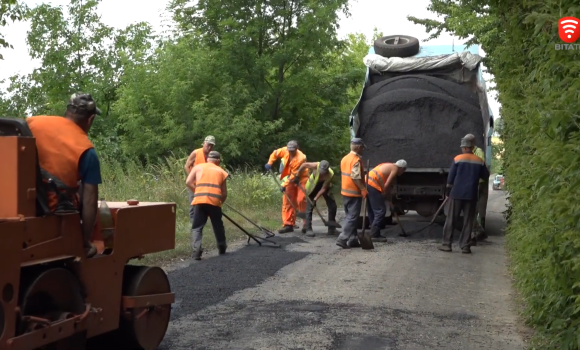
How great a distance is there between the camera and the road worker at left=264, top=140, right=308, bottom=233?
594 inches

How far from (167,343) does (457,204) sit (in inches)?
279

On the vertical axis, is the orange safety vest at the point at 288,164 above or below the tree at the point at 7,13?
below

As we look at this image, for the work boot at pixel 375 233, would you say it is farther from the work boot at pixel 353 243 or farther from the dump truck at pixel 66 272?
the dump truck at pixel 66 272

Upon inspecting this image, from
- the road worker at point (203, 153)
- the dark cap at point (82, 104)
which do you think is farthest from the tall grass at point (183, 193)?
the dark cap at point (82, 104)

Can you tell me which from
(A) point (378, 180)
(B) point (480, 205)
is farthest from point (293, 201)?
(B) point (480, 205)

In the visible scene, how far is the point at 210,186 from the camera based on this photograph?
1124 centimetres

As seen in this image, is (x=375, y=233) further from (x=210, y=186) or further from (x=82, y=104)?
(x=82, y=104)

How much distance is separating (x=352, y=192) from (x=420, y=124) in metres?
2.34

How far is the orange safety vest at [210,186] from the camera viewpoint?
1120 cm

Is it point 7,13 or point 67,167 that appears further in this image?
point 7,13

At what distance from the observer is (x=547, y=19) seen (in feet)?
15.8

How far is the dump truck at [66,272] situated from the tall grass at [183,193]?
611 centimetres

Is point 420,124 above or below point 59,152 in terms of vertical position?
below

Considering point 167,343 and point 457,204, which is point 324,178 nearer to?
point 457,204
